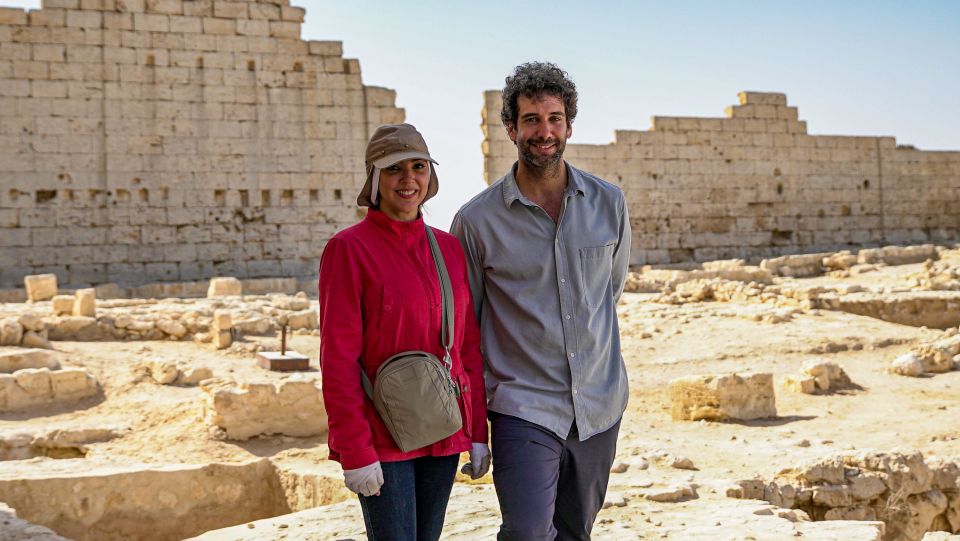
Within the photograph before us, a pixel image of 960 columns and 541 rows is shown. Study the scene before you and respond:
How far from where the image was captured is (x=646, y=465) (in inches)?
237

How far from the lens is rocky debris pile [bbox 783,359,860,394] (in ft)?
29.6

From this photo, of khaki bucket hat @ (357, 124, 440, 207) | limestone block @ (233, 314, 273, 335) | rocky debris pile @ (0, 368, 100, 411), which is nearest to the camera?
khaki bucket hat @ (357, 124, 440, 207)

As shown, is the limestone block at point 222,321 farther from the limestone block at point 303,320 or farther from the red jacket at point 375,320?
the red jacket at point 375,320

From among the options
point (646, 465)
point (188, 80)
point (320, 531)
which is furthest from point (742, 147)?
point (320, 531)

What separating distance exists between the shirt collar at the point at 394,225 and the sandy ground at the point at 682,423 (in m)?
1.82

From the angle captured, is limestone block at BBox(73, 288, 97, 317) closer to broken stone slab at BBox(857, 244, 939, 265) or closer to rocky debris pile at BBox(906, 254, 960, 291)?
rocky debris pile at BBox(906, 254, 960, 291)

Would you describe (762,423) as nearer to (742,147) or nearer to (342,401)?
(342,401)

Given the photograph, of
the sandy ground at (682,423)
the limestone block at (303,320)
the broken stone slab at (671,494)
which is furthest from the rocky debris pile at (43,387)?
the broken stone slab at (671,494)

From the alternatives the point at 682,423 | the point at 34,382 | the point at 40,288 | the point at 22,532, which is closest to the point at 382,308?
the point at 22,532

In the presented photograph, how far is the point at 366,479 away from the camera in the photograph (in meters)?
2.79

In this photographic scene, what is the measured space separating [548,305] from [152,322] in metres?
9.50

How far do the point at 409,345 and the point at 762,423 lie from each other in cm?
563

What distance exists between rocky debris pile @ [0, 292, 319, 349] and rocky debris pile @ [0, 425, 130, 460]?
3.28 metres

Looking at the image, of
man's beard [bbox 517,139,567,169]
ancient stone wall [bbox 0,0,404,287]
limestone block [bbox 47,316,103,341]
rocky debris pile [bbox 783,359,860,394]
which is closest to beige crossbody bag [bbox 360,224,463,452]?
man's beard [bbox 517,139,567,169]
